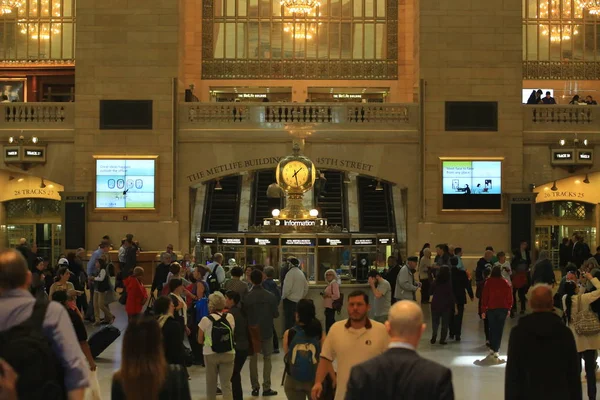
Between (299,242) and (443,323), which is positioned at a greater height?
(299,242)

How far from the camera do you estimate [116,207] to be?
27406 mm

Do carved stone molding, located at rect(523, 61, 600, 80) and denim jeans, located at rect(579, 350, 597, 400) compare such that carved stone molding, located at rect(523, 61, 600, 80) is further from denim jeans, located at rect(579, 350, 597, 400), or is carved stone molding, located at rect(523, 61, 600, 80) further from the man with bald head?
the man with bald head

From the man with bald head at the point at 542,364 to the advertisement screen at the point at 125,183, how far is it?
2106cm

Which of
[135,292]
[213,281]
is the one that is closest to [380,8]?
[213,281]

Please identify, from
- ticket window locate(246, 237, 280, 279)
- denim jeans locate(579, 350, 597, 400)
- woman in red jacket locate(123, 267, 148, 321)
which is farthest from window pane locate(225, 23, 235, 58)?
denim jeans locate(579, 350, 597, 400)

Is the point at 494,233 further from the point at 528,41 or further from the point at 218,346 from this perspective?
the point at 218,346

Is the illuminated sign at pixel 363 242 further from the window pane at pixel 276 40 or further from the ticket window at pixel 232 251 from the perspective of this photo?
the window pane at pixel 276 40

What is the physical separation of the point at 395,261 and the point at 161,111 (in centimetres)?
1020

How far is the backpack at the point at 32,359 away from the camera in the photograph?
5.01 meters

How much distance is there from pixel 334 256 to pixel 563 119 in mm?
12558

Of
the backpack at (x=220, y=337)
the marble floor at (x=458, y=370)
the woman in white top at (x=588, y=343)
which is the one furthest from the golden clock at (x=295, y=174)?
the backpack at (x=220, y=337)

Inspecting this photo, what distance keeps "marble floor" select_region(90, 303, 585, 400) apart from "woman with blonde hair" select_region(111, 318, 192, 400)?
6.26 m

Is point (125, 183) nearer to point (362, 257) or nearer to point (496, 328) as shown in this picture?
point (362, 257)

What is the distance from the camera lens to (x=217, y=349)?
33.7 feet
